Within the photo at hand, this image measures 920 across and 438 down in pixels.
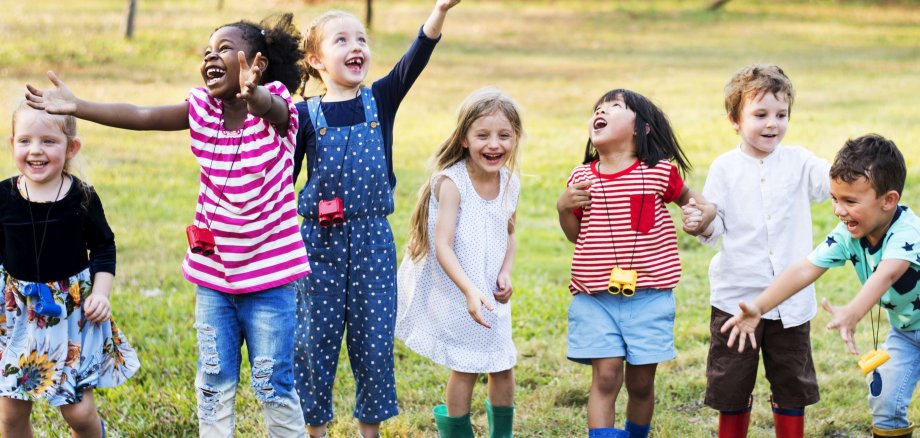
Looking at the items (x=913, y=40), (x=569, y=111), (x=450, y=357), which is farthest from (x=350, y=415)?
(x=913, y=40)

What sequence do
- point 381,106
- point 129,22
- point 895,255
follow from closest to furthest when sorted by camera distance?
1. point 895,255
2. point 381,106
3. point 129,22

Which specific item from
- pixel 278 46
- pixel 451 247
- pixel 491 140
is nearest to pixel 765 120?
pixel 491 140

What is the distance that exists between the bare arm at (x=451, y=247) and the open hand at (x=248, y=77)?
100 centimetres

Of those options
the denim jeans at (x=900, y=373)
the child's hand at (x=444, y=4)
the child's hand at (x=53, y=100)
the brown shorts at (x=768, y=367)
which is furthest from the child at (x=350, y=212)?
the denim jeans at (x=900, y=373)

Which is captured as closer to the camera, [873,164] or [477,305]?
[873,164]

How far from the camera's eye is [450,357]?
14.2 ft

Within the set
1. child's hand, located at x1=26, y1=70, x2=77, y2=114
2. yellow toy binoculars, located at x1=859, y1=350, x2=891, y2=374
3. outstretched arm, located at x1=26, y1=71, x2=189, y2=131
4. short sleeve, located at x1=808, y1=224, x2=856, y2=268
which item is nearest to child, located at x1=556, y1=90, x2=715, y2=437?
short sleeve, located at x1=808, y1=224, x2=856, y2=268

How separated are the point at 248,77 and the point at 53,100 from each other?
60cm

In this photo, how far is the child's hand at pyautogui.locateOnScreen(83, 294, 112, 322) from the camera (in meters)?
3.81

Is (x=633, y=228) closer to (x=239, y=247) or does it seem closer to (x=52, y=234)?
(x=239, y=247)

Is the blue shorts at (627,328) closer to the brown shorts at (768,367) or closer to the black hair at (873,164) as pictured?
the brown shorts at (768,367)

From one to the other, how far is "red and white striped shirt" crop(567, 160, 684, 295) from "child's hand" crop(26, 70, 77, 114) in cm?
190

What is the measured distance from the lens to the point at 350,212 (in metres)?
4.09

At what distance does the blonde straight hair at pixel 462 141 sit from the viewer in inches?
170
